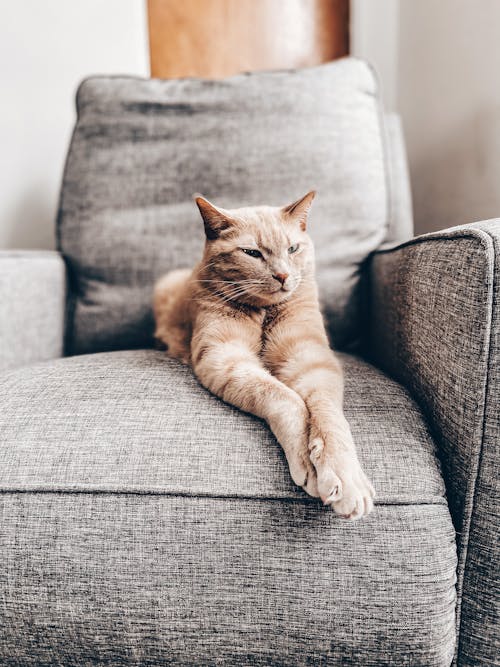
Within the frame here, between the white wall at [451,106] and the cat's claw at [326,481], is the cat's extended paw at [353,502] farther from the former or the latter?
the white wall at [451,106]

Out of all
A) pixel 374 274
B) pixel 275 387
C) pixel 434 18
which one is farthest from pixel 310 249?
pixel 434 18

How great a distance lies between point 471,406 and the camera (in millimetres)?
701

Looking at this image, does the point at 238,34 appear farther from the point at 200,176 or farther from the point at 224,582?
the point at 224,582

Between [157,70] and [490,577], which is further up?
[157,70]

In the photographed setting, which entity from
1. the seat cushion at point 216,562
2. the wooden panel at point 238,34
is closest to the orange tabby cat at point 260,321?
the seat cushion at point 216,562

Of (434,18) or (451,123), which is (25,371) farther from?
(434,18)

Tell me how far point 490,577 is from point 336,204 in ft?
2.95

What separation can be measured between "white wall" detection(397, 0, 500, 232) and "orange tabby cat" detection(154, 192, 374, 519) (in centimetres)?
71

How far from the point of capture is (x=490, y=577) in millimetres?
691

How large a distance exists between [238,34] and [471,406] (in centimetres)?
189

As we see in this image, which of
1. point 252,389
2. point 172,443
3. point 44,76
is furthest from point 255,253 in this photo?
point 44,76

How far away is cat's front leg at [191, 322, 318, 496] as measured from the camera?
2.28 feet

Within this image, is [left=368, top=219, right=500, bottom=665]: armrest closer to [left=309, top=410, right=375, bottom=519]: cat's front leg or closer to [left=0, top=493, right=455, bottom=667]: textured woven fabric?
[left=0, top=493, right=455, bottom=667]: textured woven fabric

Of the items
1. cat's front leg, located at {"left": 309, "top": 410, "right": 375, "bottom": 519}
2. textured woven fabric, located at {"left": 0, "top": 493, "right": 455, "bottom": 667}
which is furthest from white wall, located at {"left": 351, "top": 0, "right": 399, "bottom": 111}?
textured woven fabric, located at {"left": 0, "top": 493, "right": 455, "bottom": 667}
